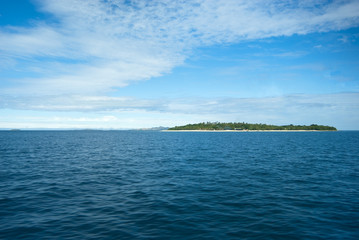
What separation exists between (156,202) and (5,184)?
1864 centimetres

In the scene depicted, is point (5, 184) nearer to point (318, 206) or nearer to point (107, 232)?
point (107, 232)

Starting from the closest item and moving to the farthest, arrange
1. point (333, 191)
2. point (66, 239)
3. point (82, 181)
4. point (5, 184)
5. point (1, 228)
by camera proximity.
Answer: point (66, 239), point (1, 228), point (333, 191), point (5, 184), point (82, 181)

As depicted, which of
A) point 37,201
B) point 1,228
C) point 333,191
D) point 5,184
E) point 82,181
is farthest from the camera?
point 82,181

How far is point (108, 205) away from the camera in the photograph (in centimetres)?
1806

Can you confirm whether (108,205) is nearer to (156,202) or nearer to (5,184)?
(156,202)

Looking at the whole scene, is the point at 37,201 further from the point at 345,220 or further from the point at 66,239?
the point at 345,220

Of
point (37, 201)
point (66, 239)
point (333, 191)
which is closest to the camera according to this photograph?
point (66, 239)

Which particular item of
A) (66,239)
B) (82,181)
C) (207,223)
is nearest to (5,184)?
(82,181)

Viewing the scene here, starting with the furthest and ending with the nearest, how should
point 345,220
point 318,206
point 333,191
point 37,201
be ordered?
1. point 333,191
2. point 37,201
3. point 318,206
4. point 345,220

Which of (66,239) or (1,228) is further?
(1,228)

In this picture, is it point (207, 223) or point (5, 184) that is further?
point (5, 184)

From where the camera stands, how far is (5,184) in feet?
80.4

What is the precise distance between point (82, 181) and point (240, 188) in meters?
18.7

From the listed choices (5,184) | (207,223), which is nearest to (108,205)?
(207,223)
